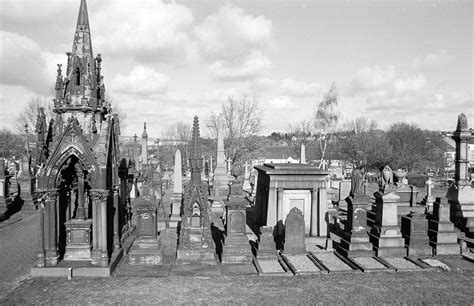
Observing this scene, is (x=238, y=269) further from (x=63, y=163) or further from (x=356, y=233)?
(x=63, y=163)

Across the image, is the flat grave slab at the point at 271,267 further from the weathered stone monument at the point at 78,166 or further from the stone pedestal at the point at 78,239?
the stone pedestal at the point at 78,239

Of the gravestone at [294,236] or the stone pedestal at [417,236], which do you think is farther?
the stone pedestal at [417,236]

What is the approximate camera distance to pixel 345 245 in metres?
13.1

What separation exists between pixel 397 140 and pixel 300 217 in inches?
1998

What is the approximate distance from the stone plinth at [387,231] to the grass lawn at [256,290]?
2033mm

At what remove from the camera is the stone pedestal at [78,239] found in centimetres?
1112

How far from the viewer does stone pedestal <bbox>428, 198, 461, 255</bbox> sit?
13086 mm

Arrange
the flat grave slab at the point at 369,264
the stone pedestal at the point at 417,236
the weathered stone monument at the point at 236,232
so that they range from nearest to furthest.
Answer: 1. the flat grave slab at the point at 369,264
2. the weathered stone monument at the point at 236,232
3. the stone pedestal at the point at 417,236

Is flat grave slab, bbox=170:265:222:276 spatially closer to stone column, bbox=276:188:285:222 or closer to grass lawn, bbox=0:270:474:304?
grass lawn, bbox=0:270:474:304

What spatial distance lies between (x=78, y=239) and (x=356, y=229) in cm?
922

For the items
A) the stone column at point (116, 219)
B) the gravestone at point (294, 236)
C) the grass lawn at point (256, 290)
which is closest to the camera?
the grass lawn at point (256, 290)

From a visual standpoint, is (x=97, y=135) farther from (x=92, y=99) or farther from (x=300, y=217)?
(x=300, y=217)

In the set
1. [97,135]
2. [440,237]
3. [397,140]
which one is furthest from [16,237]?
[397,140]

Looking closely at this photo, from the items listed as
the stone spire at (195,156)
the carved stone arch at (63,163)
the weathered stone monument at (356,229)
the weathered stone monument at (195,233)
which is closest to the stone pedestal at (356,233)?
the weathered stone monument at (356,229)
